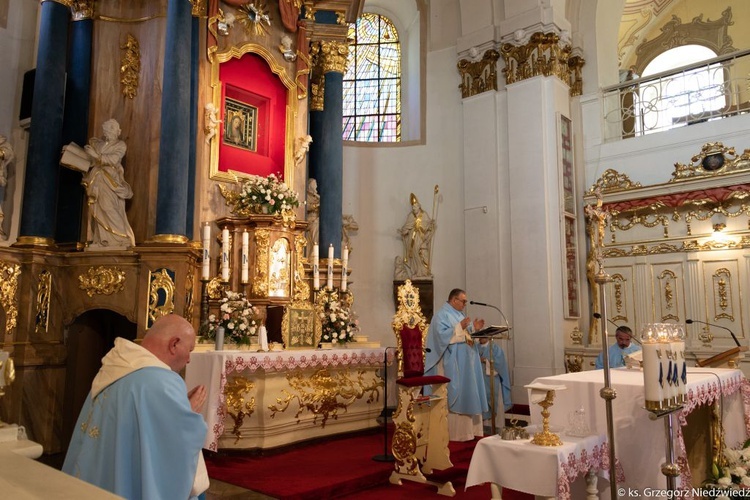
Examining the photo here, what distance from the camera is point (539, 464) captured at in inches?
149

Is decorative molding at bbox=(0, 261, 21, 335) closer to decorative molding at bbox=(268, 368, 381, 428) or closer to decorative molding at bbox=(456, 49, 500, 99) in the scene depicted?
decorative molding at bbox=(268, 368, 381, 428)

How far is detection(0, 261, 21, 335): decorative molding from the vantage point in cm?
679

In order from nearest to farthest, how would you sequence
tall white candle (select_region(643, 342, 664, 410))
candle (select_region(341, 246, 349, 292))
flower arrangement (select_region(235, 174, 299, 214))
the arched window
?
1. tall white candle (select_region(643, 342, 664, 410))
2. flower arrangement (select_region(235, 174, 299, 214))
3. candle (select_region(341, 246, 349, 292))
4. the arched window

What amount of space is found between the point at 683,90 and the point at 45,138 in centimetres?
1054

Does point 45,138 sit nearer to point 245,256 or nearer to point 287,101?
point 245,256

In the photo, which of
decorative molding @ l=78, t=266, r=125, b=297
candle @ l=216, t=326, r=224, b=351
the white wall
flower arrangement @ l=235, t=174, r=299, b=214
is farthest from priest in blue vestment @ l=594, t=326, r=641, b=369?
decorative molding @ l=78, t=266, r=125, b=297

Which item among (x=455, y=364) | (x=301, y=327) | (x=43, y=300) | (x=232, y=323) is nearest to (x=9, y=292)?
(x=43, y=300)

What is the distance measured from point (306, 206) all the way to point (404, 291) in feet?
10.3

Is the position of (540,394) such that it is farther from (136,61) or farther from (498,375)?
(136,61)

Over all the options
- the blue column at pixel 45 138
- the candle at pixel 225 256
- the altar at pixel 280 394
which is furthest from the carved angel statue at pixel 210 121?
the altar at pixel 280 394

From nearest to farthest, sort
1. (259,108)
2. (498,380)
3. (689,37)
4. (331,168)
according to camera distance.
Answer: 1. (259,108)
2. (498,380)
3. (331,168)
4. (689,37)

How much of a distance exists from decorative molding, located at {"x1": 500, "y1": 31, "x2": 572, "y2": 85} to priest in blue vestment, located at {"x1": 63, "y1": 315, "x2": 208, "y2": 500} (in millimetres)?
9478

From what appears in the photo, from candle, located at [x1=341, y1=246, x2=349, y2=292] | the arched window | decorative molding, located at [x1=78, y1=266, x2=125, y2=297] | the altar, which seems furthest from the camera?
the arched window

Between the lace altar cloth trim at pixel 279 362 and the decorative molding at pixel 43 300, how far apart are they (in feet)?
8.05
